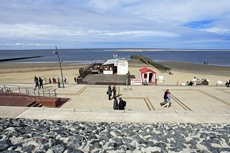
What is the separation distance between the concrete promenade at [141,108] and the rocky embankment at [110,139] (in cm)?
117

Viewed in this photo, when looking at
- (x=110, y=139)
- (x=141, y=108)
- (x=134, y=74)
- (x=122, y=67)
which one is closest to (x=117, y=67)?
(x=122, y=67)

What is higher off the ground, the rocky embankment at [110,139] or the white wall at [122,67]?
the white wall at [122,67]

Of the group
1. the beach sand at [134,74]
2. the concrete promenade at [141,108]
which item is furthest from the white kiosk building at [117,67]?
the concrete promenade at [141,108]

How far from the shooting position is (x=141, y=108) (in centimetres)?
1022

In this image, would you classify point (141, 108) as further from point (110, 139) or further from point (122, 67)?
point (122, 67)

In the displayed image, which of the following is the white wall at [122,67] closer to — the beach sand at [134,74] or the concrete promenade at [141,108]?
the beach sand at [134,74]

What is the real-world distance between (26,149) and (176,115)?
316 inches

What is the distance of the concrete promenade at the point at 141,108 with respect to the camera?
7911 millimetres

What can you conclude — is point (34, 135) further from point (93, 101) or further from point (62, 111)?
point (93, 101)

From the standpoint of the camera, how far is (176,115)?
8.30 m

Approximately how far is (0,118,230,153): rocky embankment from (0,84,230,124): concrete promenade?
117 centimetres

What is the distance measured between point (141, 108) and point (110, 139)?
5345 millimetres

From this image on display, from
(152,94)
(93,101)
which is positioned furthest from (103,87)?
(152,94)

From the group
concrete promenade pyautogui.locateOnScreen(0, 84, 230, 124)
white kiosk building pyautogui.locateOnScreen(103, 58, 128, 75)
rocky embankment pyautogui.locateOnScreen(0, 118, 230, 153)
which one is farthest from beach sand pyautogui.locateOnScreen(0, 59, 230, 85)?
rocky embankment pyautogui.locateOnScreen(0, 118, 230, 153)
